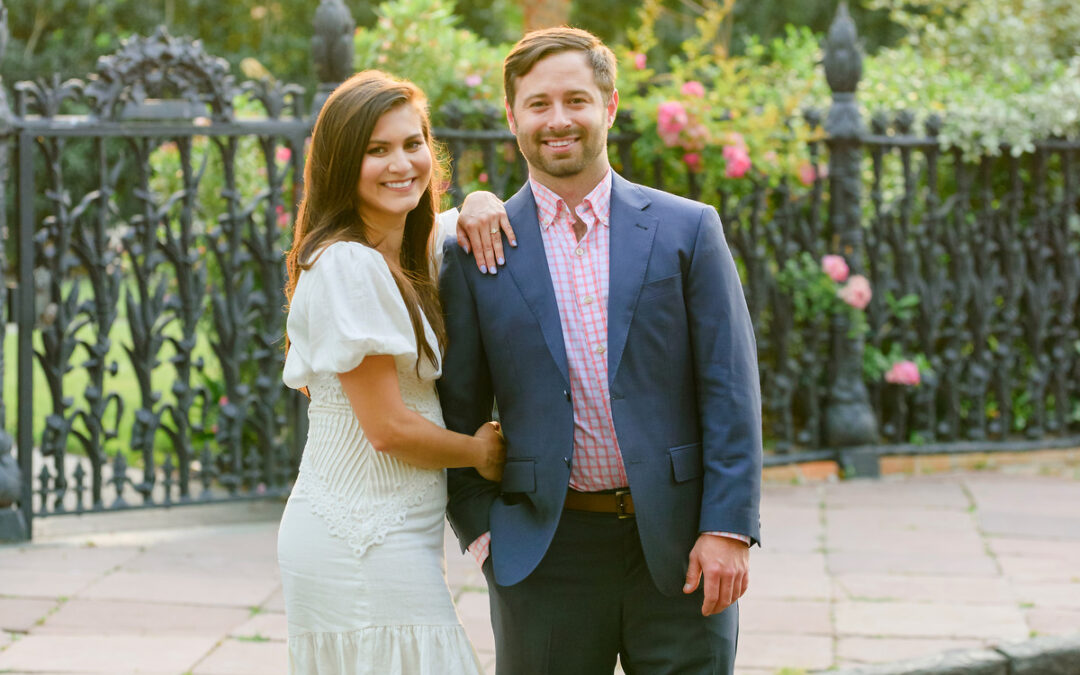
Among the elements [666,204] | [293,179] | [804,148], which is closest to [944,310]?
[804,148]

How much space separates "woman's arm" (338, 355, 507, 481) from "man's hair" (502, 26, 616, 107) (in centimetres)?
68

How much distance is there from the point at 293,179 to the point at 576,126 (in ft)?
13.7

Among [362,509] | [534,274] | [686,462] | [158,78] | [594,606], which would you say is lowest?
[594,606]

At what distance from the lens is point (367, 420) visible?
260 centimetres

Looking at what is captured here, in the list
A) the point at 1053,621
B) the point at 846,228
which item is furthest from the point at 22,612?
the point at 846,228

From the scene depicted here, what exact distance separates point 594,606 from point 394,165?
105 cm

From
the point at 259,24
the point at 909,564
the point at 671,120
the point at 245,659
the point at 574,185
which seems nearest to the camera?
the point at 574,185

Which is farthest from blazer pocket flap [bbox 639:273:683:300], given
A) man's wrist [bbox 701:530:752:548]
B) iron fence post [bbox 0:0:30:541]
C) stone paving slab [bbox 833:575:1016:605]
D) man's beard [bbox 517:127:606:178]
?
iron fence post [bbox 0:0:30:541]

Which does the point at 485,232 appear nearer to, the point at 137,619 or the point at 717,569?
the point at 717,569

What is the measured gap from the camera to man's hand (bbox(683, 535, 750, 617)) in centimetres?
263

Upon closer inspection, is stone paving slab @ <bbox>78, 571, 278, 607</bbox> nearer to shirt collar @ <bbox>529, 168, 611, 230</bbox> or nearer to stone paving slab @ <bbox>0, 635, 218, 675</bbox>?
stone paving slab @ <bbox>0, 635, 218, 675</bbox>

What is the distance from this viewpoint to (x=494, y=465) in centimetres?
281

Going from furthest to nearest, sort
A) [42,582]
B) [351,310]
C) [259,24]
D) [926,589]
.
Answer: [259,24] → [42,582] → [926,589] → [351,310]

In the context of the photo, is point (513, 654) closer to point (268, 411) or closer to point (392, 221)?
point (392, 221)
